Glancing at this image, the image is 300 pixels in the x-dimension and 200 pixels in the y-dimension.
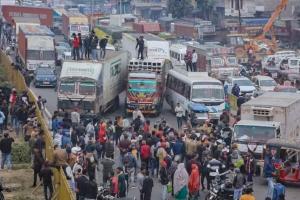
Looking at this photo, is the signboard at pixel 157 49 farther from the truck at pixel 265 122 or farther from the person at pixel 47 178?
the person at pixel 47 178

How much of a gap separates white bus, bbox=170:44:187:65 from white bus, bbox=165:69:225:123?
17061 mm

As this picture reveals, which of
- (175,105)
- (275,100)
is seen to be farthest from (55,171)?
(175,105)

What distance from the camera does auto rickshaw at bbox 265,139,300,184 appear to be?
2977 cm

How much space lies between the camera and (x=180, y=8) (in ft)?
371

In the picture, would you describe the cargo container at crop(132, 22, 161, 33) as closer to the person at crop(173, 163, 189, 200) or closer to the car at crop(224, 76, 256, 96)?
the car at crop(224, 76, 256, 96)

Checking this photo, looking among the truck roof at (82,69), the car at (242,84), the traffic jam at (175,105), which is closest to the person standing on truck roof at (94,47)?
the traffic jam at (175,105)

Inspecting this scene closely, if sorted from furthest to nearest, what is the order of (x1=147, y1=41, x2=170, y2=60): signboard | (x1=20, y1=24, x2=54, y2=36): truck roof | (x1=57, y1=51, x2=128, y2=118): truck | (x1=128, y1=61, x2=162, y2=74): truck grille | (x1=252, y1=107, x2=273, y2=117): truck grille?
(x1=20, y1=24, x2=54, y2=36): truck roof
(x1=147, y1=41, x2=170, y2=60): signboard
(x1=128, y1=61, x2=162, y2=74): truck grille
(x1=57, y1=51, x2=128, y2=118): truck
(x1=252, y1=107, x2=273, y2=117): truck grille

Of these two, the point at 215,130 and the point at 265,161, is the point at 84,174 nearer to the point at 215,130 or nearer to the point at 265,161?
the point at 265,161

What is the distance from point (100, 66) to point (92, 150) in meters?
14.3

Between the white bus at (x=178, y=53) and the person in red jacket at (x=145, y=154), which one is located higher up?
the person in red jacket at (x=145, y=154)

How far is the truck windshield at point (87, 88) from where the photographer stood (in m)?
41.9

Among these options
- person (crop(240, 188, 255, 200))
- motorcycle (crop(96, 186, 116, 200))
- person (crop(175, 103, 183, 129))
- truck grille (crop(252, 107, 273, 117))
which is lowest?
person (crop(175, 103, 183, 129))

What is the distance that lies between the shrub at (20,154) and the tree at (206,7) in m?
81.8

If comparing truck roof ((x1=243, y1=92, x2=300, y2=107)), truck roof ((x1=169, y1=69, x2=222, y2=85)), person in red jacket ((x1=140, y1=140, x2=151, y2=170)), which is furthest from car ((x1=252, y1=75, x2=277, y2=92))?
person in red jacket ((x1=140, y1=140, x2=151, y2=170))
